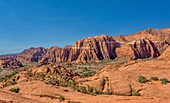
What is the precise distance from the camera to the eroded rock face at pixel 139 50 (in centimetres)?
17450

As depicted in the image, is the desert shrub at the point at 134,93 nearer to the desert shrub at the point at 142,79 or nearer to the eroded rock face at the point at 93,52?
the desert shrub at the point at 142,79

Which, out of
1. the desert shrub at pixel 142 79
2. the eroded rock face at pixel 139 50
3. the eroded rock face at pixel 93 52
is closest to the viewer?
the desert shrub at pixel 142 79

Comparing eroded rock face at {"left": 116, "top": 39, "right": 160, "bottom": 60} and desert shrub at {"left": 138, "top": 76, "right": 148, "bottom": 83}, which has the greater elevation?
eroded rock face at {"left": 116, "top": 39, "right": 160, "bottom": 60}

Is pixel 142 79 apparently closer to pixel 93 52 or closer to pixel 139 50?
pixel 139 50

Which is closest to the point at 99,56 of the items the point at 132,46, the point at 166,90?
the point at 132,46

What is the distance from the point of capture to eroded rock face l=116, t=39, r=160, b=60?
174500 millimetres

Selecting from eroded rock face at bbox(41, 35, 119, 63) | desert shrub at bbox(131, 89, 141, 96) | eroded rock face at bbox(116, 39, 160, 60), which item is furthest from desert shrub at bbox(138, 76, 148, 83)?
eroded rock face at bbox(41, 35, 119, 63)

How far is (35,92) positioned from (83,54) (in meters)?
159

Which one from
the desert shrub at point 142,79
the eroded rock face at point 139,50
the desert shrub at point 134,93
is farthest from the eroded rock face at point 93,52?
the desert shrub at point 134,93

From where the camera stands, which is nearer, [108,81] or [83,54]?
[108,81]

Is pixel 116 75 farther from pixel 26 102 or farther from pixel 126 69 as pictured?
pixel 26 102

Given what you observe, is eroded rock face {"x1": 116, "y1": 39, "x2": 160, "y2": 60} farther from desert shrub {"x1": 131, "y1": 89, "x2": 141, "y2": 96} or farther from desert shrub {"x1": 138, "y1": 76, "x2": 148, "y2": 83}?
desert shrub {"x1": 131, "y1": 89, "x2": 141, "y2": 96}

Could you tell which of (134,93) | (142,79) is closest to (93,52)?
(142,79)

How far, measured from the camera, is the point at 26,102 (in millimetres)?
20109
